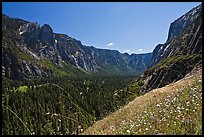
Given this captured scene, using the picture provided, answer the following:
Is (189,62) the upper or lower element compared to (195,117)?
upper

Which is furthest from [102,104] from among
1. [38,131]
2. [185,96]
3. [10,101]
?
[185,96]

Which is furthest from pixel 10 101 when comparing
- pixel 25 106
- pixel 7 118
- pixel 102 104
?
pixel 102 104

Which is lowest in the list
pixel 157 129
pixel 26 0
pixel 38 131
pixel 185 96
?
pixel 38 131

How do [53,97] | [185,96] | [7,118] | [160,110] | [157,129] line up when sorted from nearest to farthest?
[157,129] → [160,110] → [185,96] → [7,118] → [53,97]

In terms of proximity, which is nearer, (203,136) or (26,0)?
(203,136)

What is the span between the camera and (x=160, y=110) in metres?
14.5

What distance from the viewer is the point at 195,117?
11.4 meters

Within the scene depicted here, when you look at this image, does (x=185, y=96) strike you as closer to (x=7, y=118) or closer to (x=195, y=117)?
(x=195, y=117)

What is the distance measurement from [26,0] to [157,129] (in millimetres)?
6949

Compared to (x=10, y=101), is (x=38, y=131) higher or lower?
lower

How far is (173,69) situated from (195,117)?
112816 mm

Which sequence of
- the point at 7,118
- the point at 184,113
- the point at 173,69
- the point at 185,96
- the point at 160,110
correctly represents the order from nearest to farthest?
the point at 184,113
the point at 160,110
the point at 185,96
the point at 7,118
the point at 173,69

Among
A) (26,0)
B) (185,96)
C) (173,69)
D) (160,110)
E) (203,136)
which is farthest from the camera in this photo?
(173,69)

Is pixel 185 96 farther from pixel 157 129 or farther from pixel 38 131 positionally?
pixel 38 131
